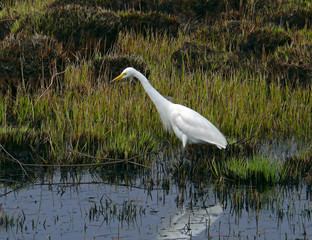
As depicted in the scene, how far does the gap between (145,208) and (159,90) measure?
3.47m

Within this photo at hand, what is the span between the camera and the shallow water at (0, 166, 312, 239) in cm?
485

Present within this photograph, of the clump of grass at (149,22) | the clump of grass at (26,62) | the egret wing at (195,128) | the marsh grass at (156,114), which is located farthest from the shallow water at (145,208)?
the clump of grass at (149,22)

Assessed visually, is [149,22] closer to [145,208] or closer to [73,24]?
[73,24]

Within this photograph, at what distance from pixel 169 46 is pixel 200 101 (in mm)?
2763

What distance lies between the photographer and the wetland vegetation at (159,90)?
655 cm

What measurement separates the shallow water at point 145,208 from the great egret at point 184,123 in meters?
0.70

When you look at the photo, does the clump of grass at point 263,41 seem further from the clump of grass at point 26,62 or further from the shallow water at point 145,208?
the shallow water at point 145,208

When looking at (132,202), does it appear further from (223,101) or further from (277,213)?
(223,101)

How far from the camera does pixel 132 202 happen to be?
5.57m

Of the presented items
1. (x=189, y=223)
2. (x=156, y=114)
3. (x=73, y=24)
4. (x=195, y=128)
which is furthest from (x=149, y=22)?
(x=189, y=223)

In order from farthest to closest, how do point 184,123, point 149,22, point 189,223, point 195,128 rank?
1. point 149,22
2. point 184,123
3. point 195,128
4. point 189,223

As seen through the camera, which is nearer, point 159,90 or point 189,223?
point 189,223

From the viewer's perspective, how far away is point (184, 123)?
690 cm

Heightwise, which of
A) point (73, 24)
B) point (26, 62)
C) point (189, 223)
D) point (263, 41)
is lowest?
point (189, 223)
